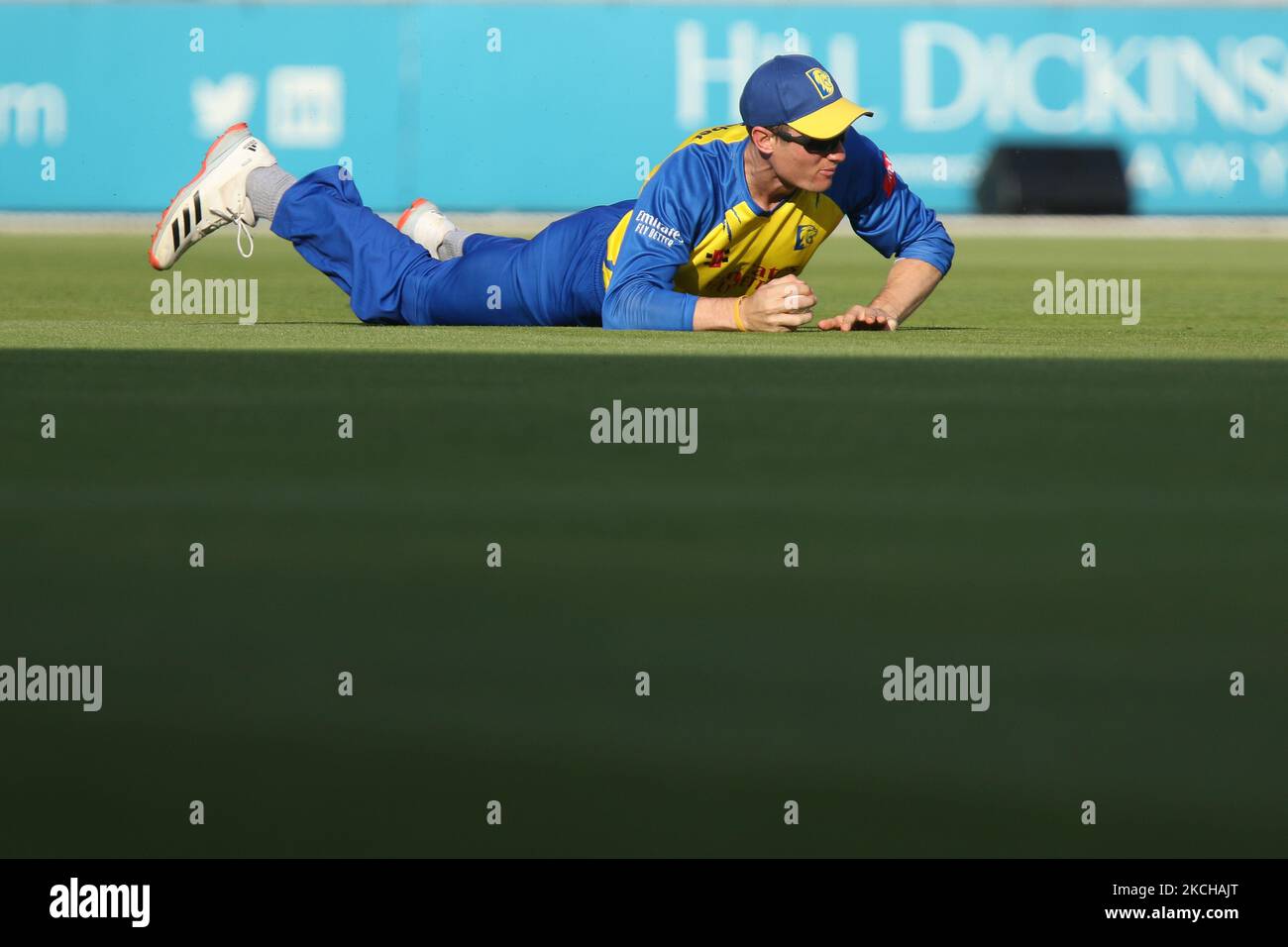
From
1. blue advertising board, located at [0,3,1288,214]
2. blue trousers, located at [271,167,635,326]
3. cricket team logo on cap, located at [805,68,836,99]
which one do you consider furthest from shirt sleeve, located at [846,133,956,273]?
blue advertising board, located at [0,3,1288,214]

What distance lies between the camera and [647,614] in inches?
128

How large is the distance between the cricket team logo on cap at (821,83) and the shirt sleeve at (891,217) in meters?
0.63

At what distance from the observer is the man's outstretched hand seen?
690 cm

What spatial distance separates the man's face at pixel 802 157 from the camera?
21.8ft

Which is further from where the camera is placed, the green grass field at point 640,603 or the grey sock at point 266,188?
the grey sock at point 266,188

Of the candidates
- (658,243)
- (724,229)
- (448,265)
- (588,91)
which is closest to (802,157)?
(724,229)

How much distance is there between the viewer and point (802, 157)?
6.69 metres

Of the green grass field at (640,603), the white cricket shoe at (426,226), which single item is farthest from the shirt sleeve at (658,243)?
the white cricket shoe at (426,226)

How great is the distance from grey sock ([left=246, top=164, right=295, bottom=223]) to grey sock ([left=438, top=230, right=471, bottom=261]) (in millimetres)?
650

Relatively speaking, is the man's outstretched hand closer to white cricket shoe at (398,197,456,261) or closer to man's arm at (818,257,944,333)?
man's arm at (818,257,944,333)

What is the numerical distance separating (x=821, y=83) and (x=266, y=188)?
8.17 feet

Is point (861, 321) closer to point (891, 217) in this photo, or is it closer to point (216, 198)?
point (891, 217)

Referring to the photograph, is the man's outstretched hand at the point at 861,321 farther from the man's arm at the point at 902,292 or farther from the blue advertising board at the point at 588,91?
the blue advertising board at the point at 588,91

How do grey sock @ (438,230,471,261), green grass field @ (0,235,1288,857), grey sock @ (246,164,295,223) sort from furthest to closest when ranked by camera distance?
grey sock @ (438,230,471,261), grey sock @ (246,164,295,223), green grass field @ (0,235,1288,857)
